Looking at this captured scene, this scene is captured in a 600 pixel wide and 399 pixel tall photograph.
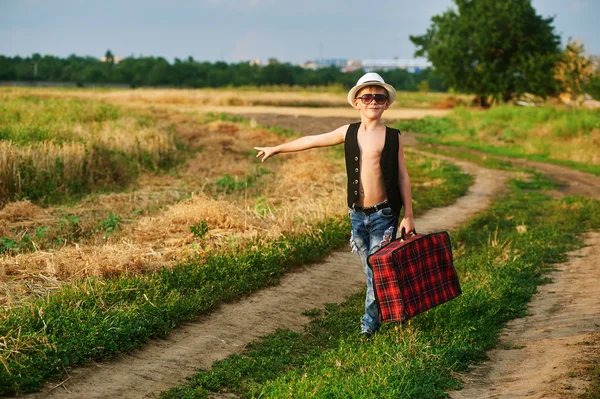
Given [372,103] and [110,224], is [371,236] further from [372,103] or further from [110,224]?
[110,224]

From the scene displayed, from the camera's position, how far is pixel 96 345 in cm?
634

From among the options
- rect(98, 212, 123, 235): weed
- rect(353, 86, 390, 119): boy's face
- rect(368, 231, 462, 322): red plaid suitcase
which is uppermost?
rect(353, 86, 390, 119): boy's face

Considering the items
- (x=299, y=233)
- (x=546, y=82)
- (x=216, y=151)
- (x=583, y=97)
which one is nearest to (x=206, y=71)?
(x=546, y=82)

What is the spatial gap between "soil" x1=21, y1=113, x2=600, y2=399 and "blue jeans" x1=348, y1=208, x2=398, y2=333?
3.29 feet

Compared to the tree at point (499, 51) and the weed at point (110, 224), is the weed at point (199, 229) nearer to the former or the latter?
the weed at point (110, 224)

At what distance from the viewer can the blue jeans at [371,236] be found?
6602 mm

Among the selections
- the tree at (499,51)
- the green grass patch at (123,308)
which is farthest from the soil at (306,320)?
the tree at (499,51)

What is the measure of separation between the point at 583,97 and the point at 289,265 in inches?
1015

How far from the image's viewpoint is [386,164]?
6508 millimetres

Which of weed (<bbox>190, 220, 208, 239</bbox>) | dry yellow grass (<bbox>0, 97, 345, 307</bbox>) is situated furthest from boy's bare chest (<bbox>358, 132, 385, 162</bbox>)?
weed (<bbox>190, 220, 208, 239</bbox>)

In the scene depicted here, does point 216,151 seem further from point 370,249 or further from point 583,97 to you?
point 583,97

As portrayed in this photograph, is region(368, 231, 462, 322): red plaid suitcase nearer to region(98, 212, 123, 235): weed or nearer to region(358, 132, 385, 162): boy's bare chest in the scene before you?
region(358, 132, 385, 162): boy's bare chest

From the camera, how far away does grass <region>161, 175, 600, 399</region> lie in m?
5.75

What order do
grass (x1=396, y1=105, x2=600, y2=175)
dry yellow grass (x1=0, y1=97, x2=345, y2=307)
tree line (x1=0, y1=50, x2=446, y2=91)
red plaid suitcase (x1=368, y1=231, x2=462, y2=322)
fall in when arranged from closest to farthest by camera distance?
red plaid suitcase (x1=368, y1=231, x2=462, y2=322) → dry yellow grass (x1=0, y1=97, x2=345, y2=307) → grass (x1=396, y1=105, x2=600, y2=175) → tree line (x1=0, y1=50, x2=446, y2=91)
